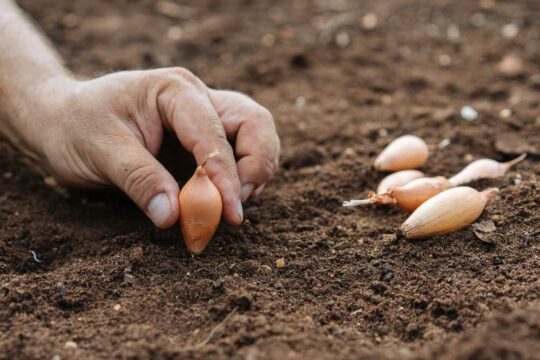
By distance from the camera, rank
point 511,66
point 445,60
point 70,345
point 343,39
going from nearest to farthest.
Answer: point 70,345
point 511,66
point 445,60
point 343,39

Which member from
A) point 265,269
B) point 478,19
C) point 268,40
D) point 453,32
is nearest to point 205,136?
point 265,269

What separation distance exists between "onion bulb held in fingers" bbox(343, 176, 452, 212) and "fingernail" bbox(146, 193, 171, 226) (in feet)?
2.16

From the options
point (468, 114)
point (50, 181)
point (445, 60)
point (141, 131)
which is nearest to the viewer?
point (141, 131)

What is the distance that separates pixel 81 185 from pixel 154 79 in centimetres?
51

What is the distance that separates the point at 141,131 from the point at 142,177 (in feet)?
0.79

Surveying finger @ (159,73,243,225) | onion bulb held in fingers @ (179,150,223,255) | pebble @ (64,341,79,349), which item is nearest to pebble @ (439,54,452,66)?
finger @ (159,73,243,225)

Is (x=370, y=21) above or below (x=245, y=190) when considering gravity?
below

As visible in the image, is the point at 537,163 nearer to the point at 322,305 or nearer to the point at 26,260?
the point at 322,305

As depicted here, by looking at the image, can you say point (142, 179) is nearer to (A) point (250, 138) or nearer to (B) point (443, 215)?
(A) point (250, 138)

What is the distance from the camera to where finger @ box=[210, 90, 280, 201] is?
7.38 feet

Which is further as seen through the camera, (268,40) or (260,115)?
(268,40)

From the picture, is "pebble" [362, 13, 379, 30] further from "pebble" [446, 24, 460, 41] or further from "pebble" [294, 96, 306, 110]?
"pebble" [294, 96, 306, 110]

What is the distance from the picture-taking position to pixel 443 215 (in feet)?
7.11

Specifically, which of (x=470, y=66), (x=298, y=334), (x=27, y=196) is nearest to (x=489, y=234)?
(x=298, y=334)
